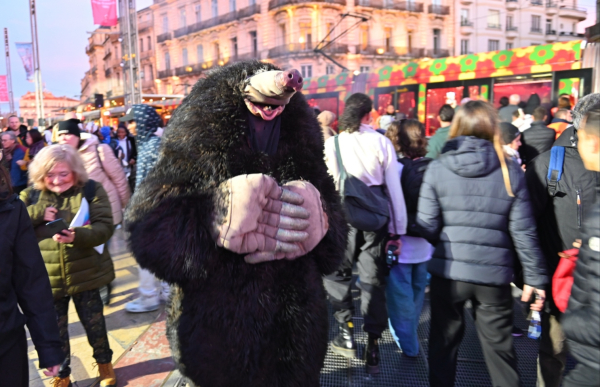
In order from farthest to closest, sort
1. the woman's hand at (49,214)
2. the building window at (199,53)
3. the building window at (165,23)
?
1. the building window at (165,23)
2. the building window at (199,53)
3. the woman's hand at (49,214)

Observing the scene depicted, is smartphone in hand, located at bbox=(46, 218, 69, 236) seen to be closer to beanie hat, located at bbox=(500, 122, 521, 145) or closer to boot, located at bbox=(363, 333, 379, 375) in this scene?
boot, located at bbox=(363, 333, 379, 375)

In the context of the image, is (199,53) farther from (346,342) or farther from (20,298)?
(20,298)

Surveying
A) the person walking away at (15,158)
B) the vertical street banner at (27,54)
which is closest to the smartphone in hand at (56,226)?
the person walking away at (15,158)

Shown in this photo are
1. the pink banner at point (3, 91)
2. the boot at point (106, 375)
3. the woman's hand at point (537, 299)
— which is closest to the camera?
the woman's hand at point (537, 299)

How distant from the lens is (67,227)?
8.23ft

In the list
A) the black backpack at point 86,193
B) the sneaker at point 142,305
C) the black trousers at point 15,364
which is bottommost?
the sneaker at point 142,305

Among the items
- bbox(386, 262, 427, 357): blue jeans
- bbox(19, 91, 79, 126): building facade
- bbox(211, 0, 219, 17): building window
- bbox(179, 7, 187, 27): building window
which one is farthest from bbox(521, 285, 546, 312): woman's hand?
bbox(19, 91, 79, 126): building facade

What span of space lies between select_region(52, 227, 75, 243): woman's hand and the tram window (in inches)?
→ 332

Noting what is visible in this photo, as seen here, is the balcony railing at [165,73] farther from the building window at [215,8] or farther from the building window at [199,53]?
the building window at [215,8]

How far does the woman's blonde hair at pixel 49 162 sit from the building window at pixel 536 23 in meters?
47.1

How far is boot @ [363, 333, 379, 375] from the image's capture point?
9.96ft

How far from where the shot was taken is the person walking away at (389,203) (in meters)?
2.99

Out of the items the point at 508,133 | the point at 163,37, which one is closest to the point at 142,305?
the point at 508,133

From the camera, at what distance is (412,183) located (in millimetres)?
3309
